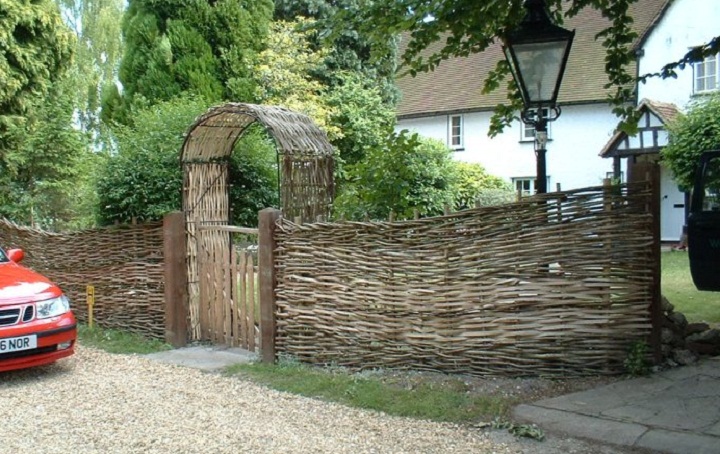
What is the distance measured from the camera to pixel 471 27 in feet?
27.1

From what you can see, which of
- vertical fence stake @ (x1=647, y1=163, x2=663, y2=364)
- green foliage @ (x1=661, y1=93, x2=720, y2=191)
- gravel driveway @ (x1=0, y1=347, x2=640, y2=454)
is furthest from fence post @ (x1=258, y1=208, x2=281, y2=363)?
green foliage @ (x1=661, y1=93, x2=720, y2=191)

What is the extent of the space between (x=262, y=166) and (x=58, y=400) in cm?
586

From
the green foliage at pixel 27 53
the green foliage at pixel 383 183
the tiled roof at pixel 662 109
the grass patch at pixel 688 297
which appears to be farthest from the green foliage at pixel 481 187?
the green foliage at pixel 383 183

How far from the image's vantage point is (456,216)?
6.76 meters

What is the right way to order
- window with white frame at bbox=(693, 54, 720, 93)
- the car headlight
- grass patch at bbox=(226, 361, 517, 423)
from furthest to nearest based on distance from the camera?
window with white frame at bbox=(693, 54, 720, 93) < the car headlight < grass patch at bbox=(226, 361, 517, 423)

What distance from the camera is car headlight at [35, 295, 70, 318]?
25.1 ft

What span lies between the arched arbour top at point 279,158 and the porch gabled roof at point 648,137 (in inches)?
639

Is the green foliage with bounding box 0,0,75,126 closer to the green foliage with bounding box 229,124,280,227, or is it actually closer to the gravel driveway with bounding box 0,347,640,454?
the green foliage with bounding box 229,124,280,227

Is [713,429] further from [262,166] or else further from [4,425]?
[262,166]

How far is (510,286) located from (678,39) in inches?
827

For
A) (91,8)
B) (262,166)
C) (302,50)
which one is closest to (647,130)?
(302,50)

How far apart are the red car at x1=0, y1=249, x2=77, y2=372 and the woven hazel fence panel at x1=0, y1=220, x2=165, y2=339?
5.27 ft

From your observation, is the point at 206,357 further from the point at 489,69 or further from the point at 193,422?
the point at 489,69

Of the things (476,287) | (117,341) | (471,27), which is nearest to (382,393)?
(476,287)
